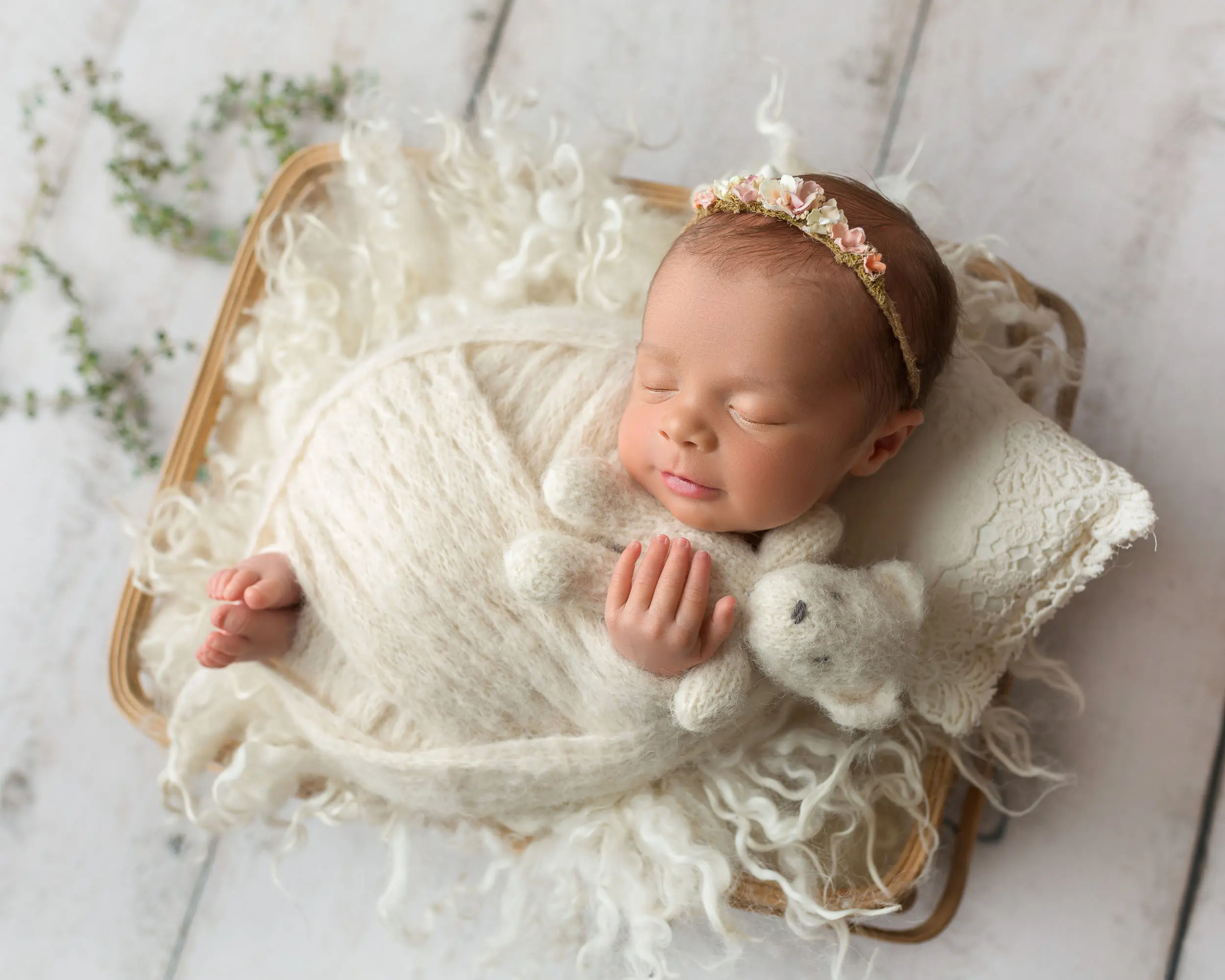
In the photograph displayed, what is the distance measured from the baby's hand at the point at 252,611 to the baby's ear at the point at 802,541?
1.51 feet

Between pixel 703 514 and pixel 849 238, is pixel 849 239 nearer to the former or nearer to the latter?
pixel 849 238

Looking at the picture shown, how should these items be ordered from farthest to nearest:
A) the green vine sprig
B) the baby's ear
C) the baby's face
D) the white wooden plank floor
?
the green vine sprig, the white wooden plank floor, the baby's ear, the baby's face

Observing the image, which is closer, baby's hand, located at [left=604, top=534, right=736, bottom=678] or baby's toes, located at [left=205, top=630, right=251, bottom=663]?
baby's hand, located at [left=604, top=534, right=736, bottom=678]

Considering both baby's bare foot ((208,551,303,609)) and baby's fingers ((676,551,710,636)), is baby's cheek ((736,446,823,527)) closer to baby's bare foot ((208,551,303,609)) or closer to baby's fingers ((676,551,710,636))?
baby's fingers ((676,551,710,636))

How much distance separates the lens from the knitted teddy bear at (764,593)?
2.87 feet

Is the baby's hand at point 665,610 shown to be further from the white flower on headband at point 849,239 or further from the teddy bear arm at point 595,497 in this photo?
the white flower on headband at point 849,239

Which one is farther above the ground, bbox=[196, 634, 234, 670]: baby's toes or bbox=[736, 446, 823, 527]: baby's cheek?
bbox=[736, 446, 823, 527]: baby's cheek

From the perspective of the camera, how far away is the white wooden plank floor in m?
1.21

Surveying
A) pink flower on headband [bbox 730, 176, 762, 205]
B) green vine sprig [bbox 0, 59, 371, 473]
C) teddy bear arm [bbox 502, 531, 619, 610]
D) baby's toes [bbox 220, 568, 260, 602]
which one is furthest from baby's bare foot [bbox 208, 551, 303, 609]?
pink flower on headband [bbox 730, 176, 762, 205]

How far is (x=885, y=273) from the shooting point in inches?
34.0

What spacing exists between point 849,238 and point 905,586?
0.32 m

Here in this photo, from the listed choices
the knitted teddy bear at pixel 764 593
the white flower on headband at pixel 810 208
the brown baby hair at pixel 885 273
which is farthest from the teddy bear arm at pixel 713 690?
the white flower on headband at pixel 810 208

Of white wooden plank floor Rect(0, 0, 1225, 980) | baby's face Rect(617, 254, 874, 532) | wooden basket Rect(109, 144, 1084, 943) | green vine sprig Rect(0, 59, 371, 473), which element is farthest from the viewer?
green vine sprig Rect(0, 59, 371, 473)

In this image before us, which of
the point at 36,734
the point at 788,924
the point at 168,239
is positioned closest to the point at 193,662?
the point at 36,734
